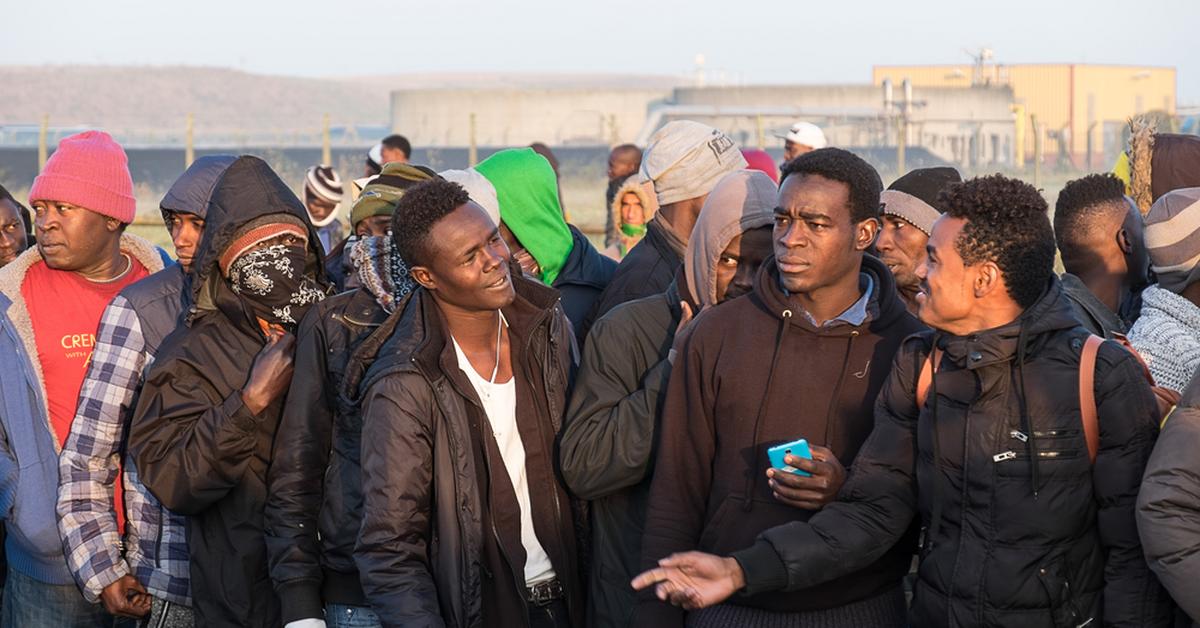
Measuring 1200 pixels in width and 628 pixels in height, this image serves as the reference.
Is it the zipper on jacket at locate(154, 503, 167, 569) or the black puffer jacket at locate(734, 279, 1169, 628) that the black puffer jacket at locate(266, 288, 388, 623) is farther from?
the black puffer jacket at locate(734, 279, 1169, 628)

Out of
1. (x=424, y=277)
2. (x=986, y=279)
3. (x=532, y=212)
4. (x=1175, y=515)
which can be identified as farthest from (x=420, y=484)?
(x=1175, y=515)

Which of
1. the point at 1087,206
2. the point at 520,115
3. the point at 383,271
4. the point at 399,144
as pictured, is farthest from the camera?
the point at 520,115

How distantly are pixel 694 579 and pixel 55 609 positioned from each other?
103 inches

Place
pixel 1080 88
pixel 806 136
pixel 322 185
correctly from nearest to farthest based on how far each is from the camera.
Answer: pixel 322 185 → pixel 806 136 → pixel 1080 88

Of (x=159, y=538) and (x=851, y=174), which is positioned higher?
(x=851, y=174)

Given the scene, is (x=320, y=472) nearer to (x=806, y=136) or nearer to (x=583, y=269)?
(x=583, y=269)

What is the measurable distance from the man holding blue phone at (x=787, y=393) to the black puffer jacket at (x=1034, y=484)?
354 mm

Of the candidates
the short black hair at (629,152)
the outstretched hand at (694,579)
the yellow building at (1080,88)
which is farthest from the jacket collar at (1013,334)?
the yellow building at (1080,88)

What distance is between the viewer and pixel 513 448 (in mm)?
4078

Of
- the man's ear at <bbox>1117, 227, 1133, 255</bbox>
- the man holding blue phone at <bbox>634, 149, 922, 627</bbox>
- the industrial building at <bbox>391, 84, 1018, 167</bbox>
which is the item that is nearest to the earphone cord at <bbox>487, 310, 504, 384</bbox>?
the man holding blue phone at <bbox>634, 149, 922, 627</bbox>

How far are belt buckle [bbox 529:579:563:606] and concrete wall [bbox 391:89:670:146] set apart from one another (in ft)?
155

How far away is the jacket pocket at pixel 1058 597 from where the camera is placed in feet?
10.8

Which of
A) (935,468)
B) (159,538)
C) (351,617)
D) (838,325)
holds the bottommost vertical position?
(351,617)

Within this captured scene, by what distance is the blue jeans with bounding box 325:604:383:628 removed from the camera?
4121 millimetres
